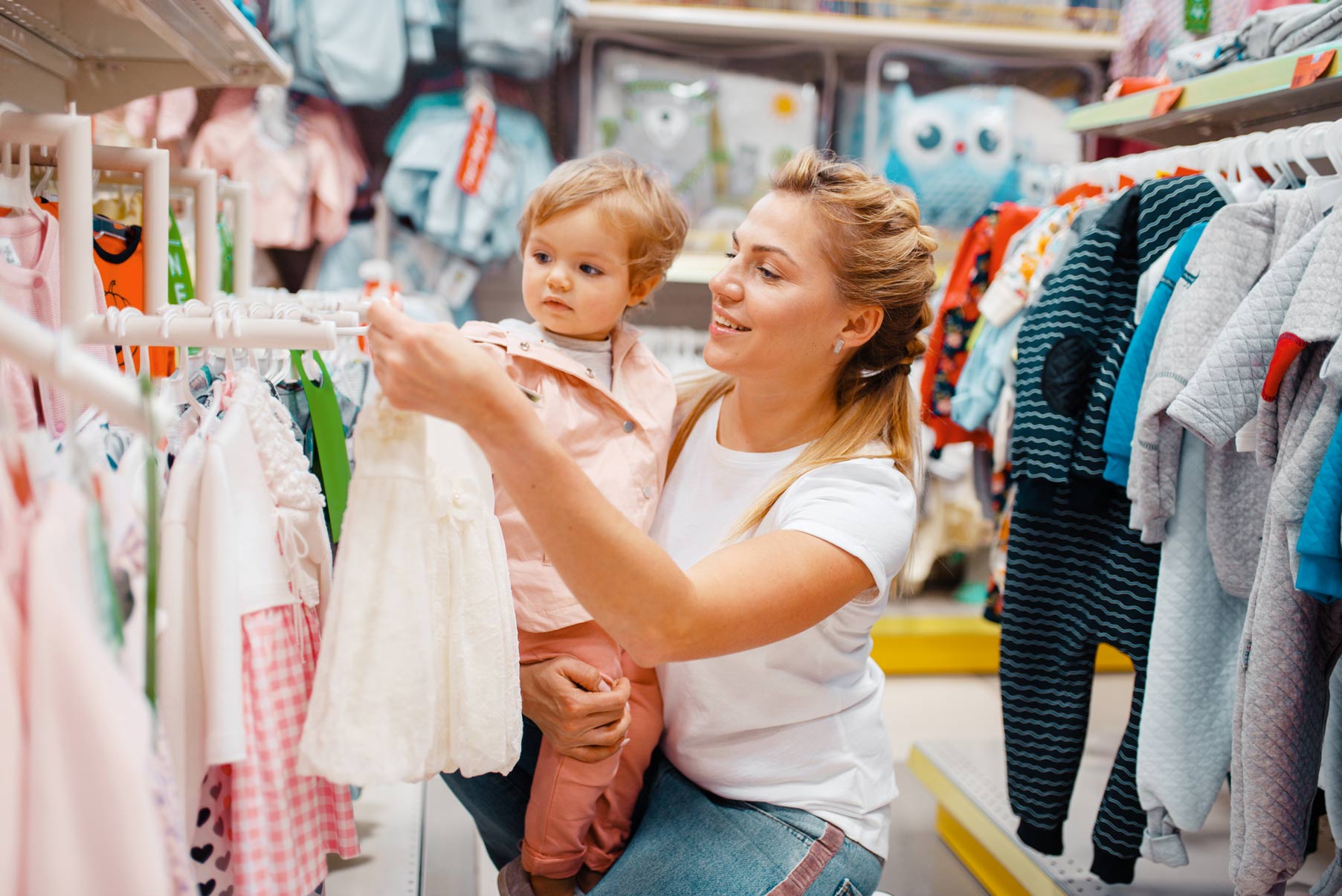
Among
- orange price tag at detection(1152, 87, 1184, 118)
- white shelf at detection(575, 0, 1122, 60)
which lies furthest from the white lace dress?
white shelf at detection(575, 0, 1122, 60)

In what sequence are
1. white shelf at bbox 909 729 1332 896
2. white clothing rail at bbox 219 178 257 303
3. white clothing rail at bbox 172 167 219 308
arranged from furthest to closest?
white clothing rail at bbox 219 178 257 303, white shelf at bbox 909 729 1332 896, white clothing rail at bbox 172 167 219 308

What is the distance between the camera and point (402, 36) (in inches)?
115

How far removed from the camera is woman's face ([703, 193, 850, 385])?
4.48 ft

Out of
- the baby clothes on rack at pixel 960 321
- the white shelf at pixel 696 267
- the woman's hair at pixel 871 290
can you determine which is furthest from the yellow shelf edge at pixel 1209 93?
the white shelf at pixel 696 267

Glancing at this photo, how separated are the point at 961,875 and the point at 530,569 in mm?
1336

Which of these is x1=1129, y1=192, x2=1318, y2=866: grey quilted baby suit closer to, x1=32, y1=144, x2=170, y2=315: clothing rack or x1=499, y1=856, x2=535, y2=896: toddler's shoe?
x1=499, y1=856, x2=535, y2=896: toddler's shoe

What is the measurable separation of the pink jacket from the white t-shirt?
0.35 ft

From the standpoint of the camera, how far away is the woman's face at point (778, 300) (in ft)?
4.48

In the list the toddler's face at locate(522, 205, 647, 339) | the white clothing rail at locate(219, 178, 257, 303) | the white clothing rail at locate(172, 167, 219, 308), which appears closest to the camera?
the toddler's face at locate(522, 205, 647, 339)

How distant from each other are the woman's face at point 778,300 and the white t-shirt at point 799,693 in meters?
0.14

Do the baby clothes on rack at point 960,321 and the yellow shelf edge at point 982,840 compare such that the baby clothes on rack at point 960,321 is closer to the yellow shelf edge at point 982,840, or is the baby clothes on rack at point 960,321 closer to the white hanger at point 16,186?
the yellow shelf edge at point 982,840

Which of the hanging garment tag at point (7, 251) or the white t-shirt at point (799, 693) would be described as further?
the white t-shirt at point (799, 693)

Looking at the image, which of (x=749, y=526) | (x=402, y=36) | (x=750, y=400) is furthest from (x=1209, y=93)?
(x=402, y=36)

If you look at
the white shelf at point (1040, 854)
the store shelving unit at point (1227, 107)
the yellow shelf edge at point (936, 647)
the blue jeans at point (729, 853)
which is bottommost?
the yellow shelf edge at point (936, 647)
